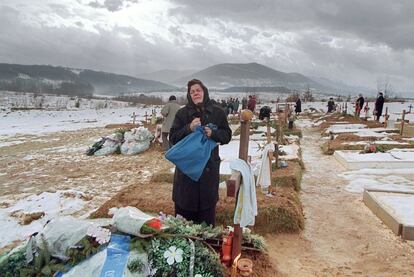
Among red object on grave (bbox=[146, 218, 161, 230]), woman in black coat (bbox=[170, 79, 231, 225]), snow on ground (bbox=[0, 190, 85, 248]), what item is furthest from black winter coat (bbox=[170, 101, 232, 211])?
snow on ground (bbox=[0, 190, 85, 248])

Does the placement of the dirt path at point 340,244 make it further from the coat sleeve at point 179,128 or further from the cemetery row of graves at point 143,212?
the coat sleeve at point 179,128

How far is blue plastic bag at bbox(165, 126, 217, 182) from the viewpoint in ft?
10.6

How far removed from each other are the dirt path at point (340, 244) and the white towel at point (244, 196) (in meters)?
1.08

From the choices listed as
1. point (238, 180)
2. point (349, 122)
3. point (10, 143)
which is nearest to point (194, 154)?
point (238, 180)

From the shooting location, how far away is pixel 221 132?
330 cm

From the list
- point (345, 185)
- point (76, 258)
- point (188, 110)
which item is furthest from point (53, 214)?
point (345, 185)

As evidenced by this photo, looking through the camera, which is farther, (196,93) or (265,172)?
(265,172)

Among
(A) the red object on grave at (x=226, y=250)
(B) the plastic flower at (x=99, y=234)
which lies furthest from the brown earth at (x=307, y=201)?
(B) the plastic flower at (x=99, y=234)

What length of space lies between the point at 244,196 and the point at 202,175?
1.62 feet

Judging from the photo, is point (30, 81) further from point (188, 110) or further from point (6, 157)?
point (188, 110)

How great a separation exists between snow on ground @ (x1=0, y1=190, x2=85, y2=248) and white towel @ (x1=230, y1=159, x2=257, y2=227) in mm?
3631

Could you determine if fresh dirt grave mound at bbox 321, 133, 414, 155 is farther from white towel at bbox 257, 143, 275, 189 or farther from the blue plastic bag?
the blue plastic bag

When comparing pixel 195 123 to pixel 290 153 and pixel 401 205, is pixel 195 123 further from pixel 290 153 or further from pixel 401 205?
pixel 290 153

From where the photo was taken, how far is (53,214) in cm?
606
